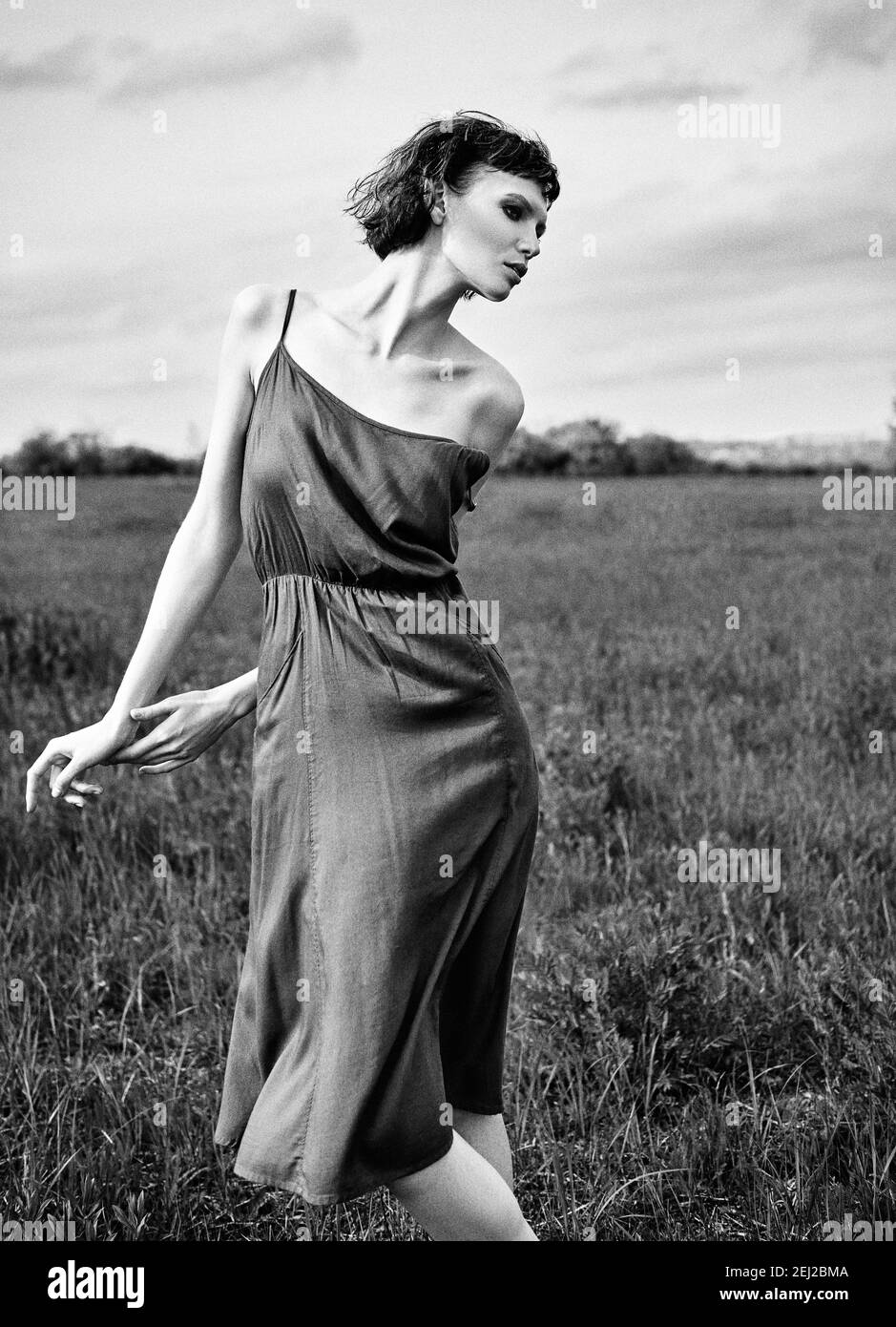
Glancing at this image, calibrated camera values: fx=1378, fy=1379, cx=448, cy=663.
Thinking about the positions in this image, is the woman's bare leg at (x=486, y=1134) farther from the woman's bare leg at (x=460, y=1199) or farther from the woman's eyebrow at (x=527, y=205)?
the woman's eyebrow at (x=527, y=205)

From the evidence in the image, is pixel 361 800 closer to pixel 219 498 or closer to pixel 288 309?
pixel 219 498

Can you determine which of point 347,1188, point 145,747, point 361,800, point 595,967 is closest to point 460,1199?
point 347,1188

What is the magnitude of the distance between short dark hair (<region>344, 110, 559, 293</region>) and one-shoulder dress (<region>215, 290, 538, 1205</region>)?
0.27m

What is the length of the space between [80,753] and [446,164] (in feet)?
3.85

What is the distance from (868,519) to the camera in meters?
14.8

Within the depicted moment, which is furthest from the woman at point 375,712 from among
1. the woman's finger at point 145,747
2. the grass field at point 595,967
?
the grass field at point 595,967

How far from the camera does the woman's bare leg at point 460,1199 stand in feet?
7.14

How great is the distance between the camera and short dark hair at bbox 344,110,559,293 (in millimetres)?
2367

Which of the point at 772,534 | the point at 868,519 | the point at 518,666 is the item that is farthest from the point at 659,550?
the point at 518,666

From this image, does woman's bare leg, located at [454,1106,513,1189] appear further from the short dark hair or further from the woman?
the short dark hair

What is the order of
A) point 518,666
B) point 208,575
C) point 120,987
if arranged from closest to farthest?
point 208,575
point 120,987
point 518,666

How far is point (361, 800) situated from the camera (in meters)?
2.17

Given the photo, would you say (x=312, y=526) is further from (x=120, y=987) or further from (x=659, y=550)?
(x=659, y=550)
